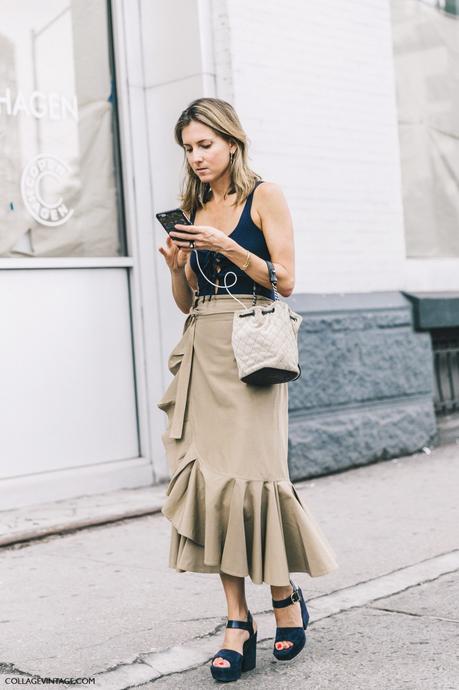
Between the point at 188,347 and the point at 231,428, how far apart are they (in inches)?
14.3

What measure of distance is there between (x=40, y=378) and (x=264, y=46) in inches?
113

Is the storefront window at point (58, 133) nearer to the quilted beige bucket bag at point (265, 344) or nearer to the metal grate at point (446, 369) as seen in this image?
the metal grate at point (446, 369)

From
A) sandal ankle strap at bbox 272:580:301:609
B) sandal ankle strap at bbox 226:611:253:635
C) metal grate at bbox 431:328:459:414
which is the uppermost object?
metal grate at bbox 431:328:459:414

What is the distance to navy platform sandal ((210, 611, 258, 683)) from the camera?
3.42m

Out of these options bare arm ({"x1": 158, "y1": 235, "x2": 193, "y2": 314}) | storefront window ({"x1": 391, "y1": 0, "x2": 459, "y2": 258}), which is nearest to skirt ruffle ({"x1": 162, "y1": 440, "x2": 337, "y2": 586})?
bare arm ({"x1": 158, "y1": 235, "x2": 193, "y2": 314})

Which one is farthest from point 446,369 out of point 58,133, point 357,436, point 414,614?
point 414,614

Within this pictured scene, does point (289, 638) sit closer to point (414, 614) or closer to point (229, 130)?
point (414, 614)

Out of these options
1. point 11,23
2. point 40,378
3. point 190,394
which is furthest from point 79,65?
point 190,394

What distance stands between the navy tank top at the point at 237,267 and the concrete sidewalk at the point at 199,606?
134 centimetres

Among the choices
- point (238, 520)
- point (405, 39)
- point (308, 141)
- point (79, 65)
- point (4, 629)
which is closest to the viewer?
point (238, 520)

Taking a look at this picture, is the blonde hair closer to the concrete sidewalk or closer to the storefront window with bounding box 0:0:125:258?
the concrete sidewalk

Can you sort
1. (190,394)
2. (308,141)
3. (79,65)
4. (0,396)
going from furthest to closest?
1. (308,141)
2. (79,65)
3. (0,396)
4. (190,394)

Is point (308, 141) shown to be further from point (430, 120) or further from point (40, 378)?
point (40, 378)

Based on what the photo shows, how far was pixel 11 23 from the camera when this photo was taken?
6.63 meters
